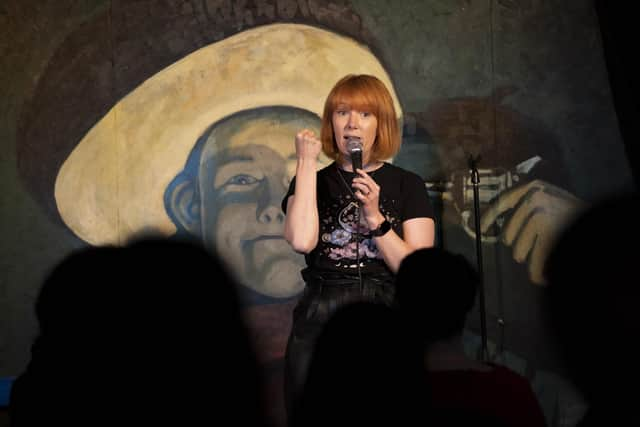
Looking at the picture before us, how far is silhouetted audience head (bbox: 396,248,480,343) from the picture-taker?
1436 millimetres

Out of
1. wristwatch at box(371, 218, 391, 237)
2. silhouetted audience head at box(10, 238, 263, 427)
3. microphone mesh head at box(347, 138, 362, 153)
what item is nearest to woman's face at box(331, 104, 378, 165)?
microphone mesh head at box(347, 138, 362, 153)

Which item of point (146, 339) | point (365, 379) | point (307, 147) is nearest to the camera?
point (365, 379)

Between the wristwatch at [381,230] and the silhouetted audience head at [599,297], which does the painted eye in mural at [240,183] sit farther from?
the silhouetted audience head at [599,297]

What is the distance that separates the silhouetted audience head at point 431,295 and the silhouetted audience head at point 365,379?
0.06 metres

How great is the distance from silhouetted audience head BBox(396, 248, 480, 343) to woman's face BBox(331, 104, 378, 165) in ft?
1.22

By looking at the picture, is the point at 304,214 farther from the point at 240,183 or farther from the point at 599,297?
the point at 599,297

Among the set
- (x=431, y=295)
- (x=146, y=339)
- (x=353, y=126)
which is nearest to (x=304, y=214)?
(x=353, y=126)

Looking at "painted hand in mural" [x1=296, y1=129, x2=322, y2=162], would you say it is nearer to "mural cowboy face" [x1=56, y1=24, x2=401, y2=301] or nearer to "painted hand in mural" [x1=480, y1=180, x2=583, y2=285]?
"mural cowboy face" [x1=56, y1=24, x2=401, y2=301]

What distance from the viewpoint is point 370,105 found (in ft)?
5.90

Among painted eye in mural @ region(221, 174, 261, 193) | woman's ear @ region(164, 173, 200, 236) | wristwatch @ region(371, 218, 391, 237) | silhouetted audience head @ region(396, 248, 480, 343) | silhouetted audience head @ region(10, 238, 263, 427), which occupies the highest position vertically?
painted eye in mural @ region(221, 174, 261, 193)

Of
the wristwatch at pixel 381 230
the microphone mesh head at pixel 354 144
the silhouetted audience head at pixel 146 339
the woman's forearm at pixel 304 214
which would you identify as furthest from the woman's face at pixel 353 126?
the silhouetted audience head at pixel 146 339

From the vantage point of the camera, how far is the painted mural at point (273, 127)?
2566mm

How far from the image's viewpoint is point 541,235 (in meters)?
2.57

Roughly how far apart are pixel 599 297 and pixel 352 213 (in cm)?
120
